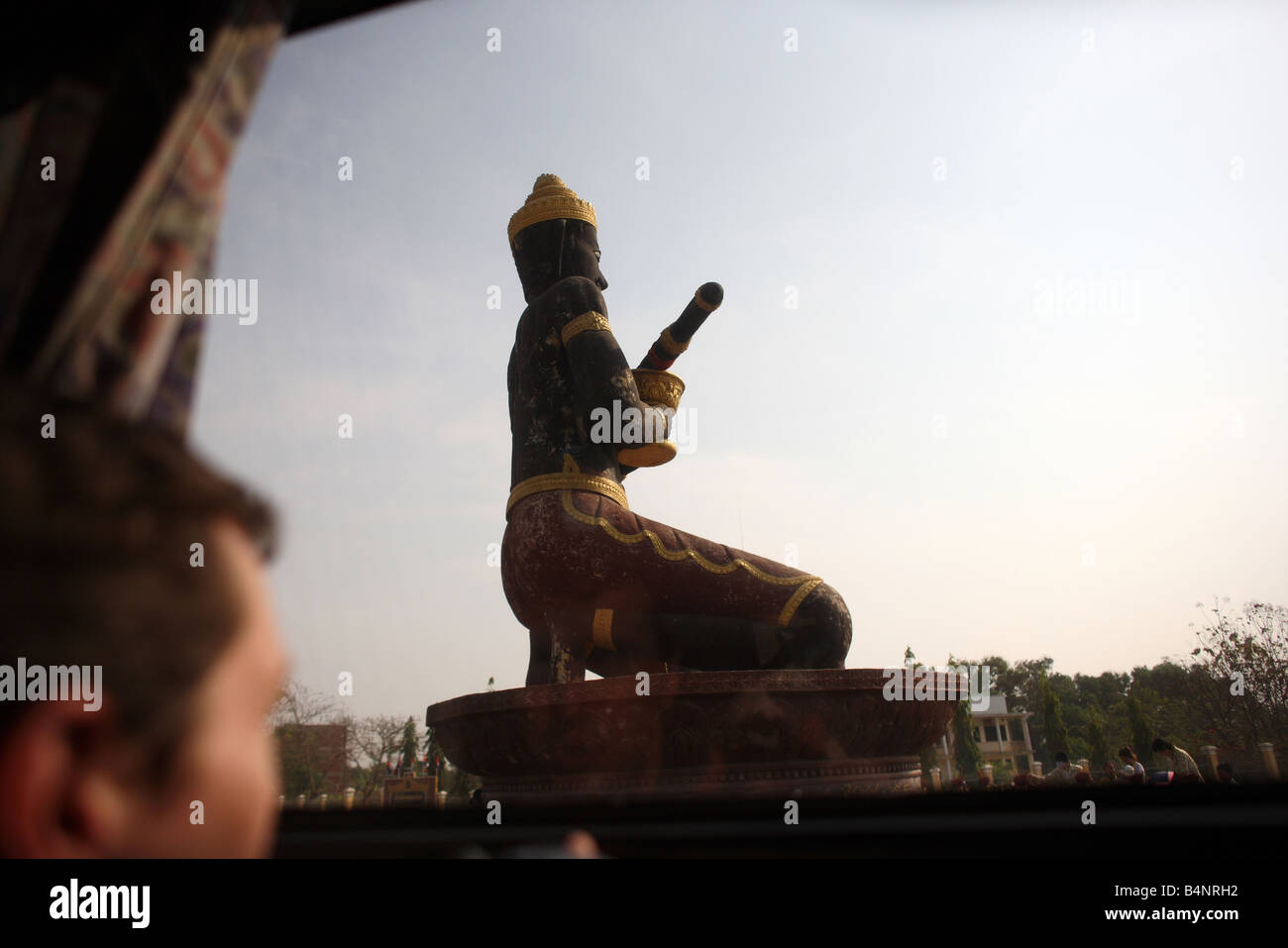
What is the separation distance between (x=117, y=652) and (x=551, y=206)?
453cm

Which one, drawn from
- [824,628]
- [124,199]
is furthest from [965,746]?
[124,199]

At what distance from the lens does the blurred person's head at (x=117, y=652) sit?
0.59 m

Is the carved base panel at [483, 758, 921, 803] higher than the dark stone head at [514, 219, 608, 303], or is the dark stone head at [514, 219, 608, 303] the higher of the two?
the dark stone head at [514, 219, 608, 303]

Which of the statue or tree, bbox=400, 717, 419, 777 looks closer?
the statue

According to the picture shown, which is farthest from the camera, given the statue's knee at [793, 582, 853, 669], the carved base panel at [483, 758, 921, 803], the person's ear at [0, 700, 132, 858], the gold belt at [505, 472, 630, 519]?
the gold belt at [505, 472, 630, 519]

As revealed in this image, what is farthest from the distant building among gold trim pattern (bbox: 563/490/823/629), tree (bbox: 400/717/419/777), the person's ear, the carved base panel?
the person's ear

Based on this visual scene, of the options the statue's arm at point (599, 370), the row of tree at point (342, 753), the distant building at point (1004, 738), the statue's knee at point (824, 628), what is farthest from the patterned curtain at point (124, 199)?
the distant building at point (1004, 738)

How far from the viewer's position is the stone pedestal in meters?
3.27

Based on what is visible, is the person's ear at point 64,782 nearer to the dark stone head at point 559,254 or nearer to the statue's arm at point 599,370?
the statue's arm at point 599,370

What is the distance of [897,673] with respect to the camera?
11.4 ft

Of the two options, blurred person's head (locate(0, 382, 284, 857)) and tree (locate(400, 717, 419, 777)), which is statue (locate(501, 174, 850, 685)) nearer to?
blurred person's head (locate(0, 382, 284, 857))

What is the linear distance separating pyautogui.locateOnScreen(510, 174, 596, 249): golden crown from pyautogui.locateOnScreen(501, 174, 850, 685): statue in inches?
23.8
